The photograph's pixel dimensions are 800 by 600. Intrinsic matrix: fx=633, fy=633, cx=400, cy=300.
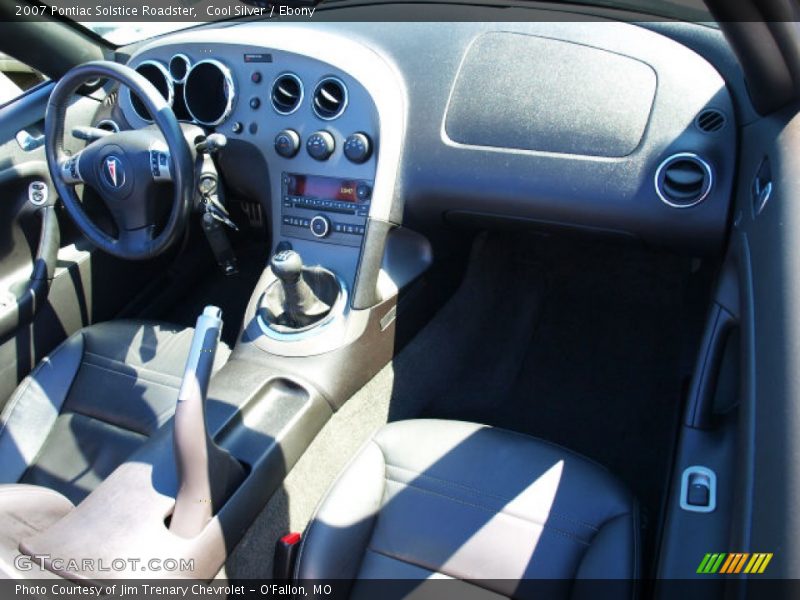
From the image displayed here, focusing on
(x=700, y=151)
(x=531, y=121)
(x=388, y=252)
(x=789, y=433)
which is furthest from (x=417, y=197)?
(x=789, y=433)

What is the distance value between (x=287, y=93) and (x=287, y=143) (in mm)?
145

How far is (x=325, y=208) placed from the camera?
1545mm

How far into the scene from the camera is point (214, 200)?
1.55 metres

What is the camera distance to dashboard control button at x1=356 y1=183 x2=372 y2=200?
149cm

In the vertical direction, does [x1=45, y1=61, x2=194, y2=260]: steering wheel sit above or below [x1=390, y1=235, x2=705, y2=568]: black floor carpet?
above

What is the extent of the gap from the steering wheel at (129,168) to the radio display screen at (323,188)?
26cm

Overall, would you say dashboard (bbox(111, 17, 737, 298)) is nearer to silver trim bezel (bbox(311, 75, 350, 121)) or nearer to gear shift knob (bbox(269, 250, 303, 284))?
silver trim bezel (bbox(311, 75, 350, 121))

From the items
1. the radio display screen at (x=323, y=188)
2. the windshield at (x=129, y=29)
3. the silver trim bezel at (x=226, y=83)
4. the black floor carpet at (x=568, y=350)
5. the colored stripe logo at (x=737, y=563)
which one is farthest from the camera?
the windshield at (x=129, y=29)

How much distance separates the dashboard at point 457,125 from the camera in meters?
1.27

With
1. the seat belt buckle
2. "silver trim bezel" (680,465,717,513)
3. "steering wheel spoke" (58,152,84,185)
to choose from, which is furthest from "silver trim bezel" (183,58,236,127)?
"silver trim bezel" (680,465,717,513)

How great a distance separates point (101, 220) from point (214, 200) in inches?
21.8

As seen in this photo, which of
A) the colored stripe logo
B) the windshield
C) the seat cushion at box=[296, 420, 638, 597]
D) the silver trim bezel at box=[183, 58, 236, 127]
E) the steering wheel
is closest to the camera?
the colored stripe logo

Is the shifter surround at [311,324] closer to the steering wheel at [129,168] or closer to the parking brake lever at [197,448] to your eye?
the steering wheel at [129,168]

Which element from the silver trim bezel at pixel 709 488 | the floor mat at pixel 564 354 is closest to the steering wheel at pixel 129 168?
the floor mat at pixel 564 354
